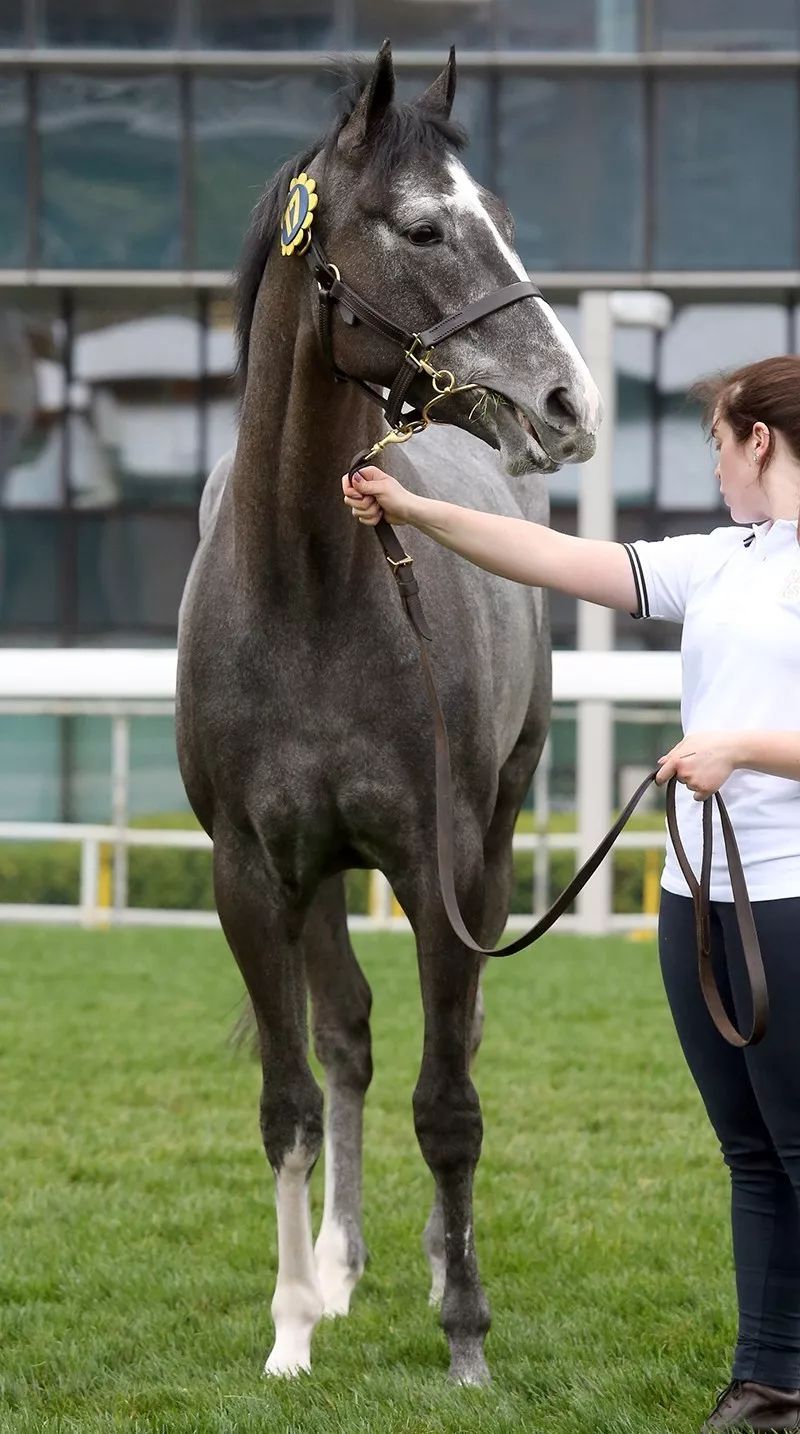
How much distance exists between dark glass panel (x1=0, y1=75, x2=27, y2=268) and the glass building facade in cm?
2

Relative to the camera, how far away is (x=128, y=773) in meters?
15.9

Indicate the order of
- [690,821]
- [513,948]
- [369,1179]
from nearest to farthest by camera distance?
[690,821], [513,948], [369,1179]

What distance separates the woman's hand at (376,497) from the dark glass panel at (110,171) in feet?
44.6

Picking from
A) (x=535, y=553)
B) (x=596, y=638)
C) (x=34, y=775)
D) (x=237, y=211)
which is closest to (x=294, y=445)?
(x=535, y=553)

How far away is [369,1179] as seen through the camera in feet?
17.5

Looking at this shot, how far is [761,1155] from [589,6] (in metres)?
14.5

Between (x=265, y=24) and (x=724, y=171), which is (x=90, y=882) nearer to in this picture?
(x=265, y=24)

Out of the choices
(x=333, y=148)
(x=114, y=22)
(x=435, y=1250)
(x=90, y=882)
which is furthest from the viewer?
(x=114, y=22)

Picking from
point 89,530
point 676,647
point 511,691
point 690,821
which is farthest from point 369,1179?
point 89,530

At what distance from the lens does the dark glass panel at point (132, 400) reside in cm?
1680

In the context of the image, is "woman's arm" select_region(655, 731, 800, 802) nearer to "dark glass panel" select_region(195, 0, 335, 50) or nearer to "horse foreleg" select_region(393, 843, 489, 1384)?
"horse foreleg" select_region(393, 843, 489, 1384)

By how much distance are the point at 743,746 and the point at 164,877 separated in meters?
11.3

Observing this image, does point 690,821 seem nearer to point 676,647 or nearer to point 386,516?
point 386,516

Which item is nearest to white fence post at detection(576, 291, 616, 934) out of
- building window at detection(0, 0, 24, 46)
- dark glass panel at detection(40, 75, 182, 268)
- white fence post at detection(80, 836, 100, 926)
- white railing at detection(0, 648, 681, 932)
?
white railing at detection(0, 648, 681, 932)
